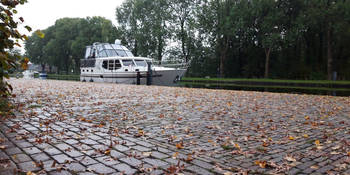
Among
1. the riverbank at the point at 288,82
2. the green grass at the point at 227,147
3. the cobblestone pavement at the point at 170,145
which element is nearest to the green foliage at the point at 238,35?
the riverbank at the point at 288,82

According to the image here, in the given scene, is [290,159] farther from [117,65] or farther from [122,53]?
[122,53]

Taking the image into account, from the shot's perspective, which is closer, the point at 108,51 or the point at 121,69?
the point at 121,69

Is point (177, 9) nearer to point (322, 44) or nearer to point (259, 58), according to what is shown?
point (259, 58)

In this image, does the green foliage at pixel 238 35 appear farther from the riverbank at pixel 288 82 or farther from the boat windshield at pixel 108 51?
the boat windshield at pixel 108 51

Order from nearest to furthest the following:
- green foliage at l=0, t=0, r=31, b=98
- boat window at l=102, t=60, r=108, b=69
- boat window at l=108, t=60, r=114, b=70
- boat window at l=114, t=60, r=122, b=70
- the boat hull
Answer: green foliage at l=0, t=0, r=31, b=98
the boat hull
boat window at l=114, t=60, r=122, b=70
boat window at l=108, t=60, r=114, b=70
boat window at l=102, t=60, r=108, b=69

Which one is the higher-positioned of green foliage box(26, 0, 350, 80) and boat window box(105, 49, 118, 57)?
green foliage box(26, 0, 350, 80)

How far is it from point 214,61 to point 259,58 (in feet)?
20.3

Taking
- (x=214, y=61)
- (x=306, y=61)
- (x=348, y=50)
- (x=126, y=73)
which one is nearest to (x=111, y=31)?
(x=214, y=61)

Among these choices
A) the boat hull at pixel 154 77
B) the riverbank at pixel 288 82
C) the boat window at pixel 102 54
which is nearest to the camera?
the riverbank at pixel 288 82

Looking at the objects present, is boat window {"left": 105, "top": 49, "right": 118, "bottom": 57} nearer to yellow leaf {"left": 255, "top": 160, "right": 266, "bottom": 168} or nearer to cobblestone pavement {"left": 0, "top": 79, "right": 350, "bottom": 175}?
cobblestone pavement {"left": 0, "top": 79, "right": 350, "bottom": 175}

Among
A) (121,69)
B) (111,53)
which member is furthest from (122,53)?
(121,69)

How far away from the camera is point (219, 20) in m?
34.8

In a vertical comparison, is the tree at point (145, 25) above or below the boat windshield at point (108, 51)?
above

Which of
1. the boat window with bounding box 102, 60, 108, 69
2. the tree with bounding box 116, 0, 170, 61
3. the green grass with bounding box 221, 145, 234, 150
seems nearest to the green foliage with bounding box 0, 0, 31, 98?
the green grass with bounding box 221, 145, 234, 150
